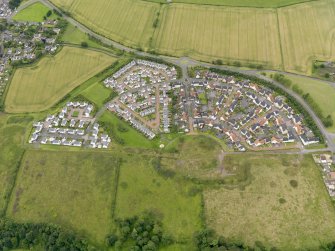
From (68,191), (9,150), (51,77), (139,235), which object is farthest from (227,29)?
(9,150)

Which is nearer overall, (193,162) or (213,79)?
(193,162)

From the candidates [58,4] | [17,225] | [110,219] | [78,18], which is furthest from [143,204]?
[58,4]

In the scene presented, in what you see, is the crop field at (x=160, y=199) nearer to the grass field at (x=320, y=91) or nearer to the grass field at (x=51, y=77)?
the grass field at (x=51, y=77)

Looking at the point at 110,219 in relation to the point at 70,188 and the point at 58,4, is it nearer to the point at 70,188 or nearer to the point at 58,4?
the point at 70,188

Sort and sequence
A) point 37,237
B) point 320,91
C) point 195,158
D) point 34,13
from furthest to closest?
point 34,13
point 320,91
point 195,158
point 37,237

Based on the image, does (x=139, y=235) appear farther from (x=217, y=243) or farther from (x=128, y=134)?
(x=128, y=134)

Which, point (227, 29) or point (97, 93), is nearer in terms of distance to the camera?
point (97, 93)

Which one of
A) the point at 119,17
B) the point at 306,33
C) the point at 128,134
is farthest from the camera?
the point at 119,17

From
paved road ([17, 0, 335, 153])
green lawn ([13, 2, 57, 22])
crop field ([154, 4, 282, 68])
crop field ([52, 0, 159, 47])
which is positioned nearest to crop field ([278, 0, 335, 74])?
crop field ([154, 4, 282, 68])
